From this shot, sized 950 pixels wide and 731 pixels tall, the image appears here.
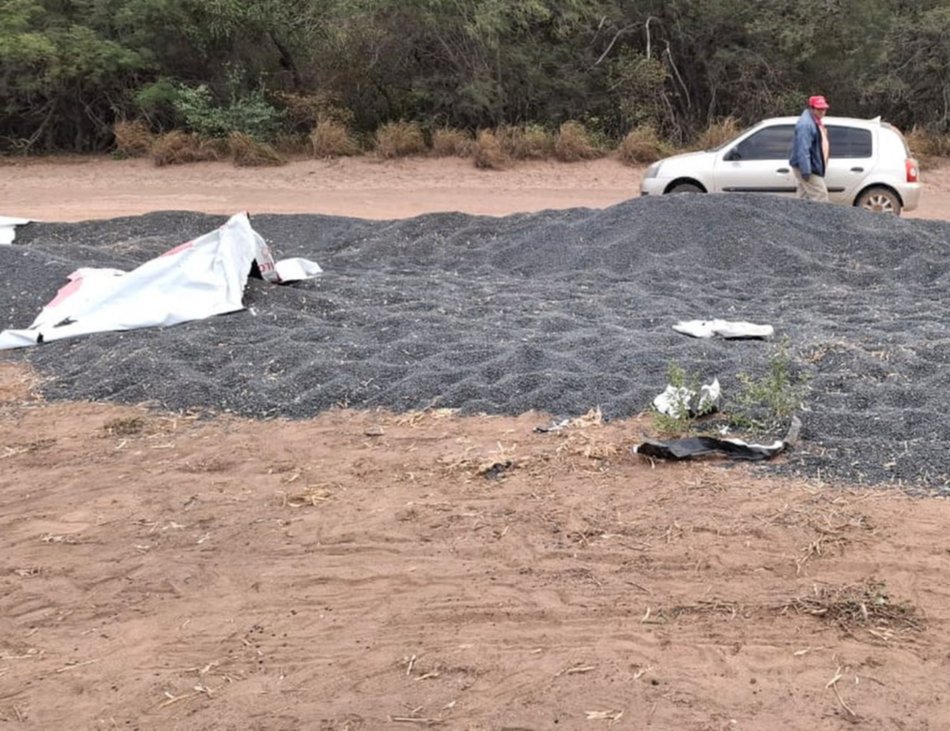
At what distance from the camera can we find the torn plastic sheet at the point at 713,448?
Result: 5250mm

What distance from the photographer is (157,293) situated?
892cm

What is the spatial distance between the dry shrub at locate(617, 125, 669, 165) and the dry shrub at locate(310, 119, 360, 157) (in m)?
5.87

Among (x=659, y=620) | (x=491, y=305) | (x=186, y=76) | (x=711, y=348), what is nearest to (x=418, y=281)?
(x=491, y=305)

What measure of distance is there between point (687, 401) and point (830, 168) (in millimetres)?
8958

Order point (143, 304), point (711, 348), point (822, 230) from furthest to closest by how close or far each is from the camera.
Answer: point (822, 230), point (143, 304), point (711, 348)

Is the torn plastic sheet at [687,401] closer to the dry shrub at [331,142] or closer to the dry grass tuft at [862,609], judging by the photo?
the dry grass tuft at [862,609]

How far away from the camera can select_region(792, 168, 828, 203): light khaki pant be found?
41.5 ft

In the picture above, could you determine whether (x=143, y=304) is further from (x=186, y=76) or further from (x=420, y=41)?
(x=186, y=76)

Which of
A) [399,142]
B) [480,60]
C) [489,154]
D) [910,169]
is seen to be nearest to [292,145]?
[399,142]

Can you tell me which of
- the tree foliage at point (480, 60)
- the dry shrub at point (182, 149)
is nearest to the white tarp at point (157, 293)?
the dry shrub at point (182, 149)

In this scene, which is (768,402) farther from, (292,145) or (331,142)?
(292,145)

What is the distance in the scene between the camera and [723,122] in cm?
2164

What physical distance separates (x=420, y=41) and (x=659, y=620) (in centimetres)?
1997

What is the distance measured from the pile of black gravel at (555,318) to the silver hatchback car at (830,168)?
1757 millimetres
